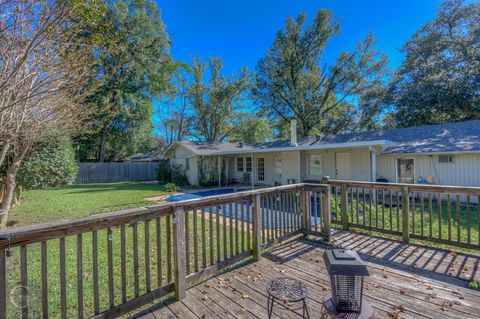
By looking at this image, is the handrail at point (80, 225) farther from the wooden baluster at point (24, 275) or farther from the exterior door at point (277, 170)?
the exterior door at point (277, 170)

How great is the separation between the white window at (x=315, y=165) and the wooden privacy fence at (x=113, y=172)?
13.0 meters

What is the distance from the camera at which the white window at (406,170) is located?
10641mm

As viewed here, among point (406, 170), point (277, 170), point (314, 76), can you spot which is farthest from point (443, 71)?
point (277, 170)

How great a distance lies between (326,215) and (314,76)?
64.4 feet

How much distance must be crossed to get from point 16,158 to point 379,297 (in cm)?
857

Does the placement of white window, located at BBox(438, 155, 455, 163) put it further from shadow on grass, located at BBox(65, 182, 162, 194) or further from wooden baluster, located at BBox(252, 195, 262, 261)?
shadow on grass, located at BBox(65, 182, 162, 194)

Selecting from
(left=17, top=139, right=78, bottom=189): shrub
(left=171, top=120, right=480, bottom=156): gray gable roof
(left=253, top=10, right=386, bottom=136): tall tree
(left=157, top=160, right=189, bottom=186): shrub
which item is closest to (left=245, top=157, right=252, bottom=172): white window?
(left=171, top=120, right=480, bottom=156): gray gable roof

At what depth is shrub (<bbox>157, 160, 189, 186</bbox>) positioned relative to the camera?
17.3 metres

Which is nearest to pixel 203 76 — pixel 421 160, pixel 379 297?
pixel 421 160

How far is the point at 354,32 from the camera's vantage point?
67.5 feet

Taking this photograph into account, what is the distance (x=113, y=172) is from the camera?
69.7 ft

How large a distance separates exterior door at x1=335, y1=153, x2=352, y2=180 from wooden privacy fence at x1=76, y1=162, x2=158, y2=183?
1454 cm

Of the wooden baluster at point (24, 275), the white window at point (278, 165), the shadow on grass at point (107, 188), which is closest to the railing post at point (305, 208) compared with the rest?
the wooden baluster at point (24, 275)

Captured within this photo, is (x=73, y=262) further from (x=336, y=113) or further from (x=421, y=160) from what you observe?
(x=336, y=113)
